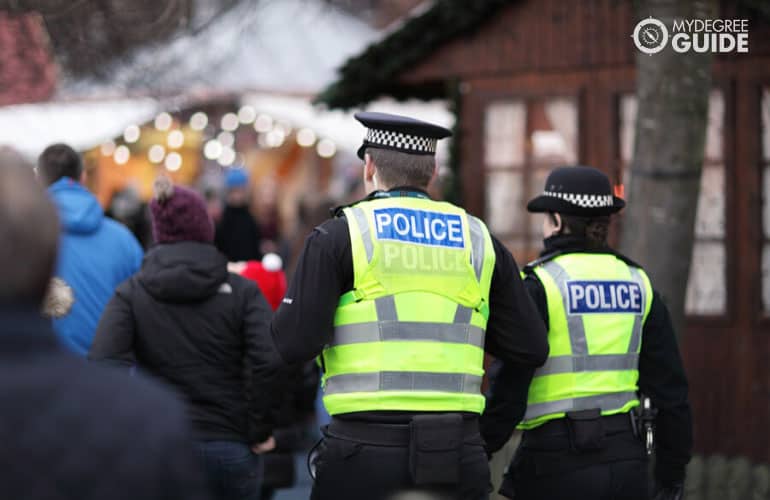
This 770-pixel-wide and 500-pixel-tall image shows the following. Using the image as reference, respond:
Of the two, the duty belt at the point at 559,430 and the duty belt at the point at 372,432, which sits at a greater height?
the duty belt at the point at 372,432

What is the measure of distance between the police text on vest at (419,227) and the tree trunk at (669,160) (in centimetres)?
292

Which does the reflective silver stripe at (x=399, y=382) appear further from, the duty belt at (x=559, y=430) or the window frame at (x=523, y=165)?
the window frame at (x=523, y=165)

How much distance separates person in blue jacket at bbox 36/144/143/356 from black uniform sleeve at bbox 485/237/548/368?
2.84 metres

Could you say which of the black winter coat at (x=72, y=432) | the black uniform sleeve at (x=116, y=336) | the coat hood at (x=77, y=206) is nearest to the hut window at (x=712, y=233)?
the coat hood at (x=77, y=206)

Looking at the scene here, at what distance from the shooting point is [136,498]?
2035 millimetres

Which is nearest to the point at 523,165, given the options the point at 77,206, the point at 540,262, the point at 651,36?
the point at 651,36

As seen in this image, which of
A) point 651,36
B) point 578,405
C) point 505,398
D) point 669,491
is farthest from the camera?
point 651,36

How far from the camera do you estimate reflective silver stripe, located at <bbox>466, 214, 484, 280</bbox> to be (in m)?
4.19

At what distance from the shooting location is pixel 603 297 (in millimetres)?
4836

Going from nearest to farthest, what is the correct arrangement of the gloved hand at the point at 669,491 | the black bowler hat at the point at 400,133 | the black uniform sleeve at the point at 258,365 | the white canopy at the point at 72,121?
the black bowler hat at the point at 400,133 < the gloved hand at the point at 669,491 < the black uniform sleeve at the point at 258,365 < the white canopy at the point at 72,121

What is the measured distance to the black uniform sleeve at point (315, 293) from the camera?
13.1ft

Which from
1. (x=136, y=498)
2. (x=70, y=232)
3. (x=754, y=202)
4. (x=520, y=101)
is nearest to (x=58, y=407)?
(x=136, y=498)

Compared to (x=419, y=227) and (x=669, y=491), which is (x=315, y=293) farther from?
(x=669, y=491)

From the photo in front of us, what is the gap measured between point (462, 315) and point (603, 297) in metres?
0.91
